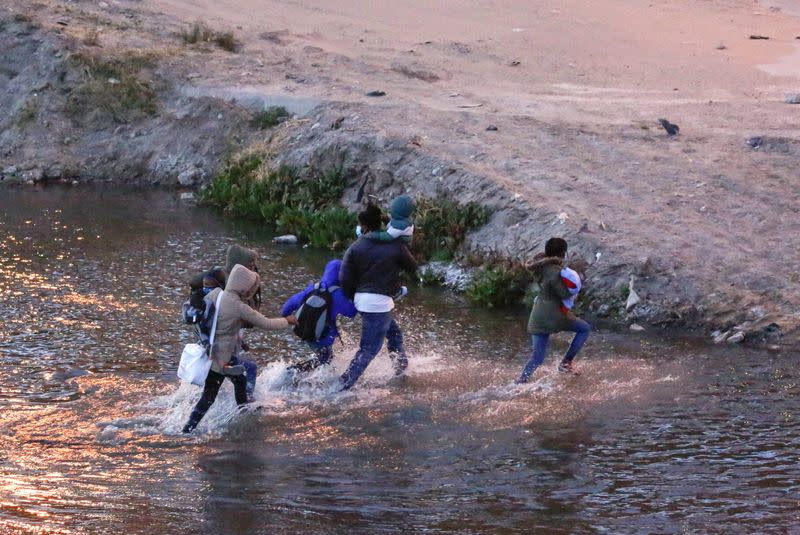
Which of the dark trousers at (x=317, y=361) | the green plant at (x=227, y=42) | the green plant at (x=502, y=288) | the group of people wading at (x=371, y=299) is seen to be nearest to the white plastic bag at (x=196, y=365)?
the group of people wading at (x=371, y=299)

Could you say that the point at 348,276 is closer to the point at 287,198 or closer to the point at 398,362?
the point at 398,362

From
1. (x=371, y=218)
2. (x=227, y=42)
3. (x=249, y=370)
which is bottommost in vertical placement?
(x=249, y=370)

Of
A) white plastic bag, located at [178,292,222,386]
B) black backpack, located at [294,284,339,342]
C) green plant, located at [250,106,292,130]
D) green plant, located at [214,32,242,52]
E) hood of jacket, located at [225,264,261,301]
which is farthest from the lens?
green plant, located at [214,32,242,52]

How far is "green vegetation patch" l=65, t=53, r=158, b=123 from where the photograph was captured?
805 inches

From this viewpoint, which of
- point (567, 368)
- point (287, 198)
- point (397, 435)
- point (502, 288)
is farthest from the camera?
point (287, 198)

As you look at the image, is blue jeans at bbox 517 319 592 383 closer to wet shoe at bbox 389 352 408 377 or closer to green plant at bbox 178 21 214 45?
wet shoe at bbox 389 352 408 377

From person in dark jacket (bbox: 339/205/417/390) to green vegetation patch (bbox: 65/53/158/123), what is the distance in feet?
37.5

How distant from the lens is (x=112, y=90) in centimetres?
2064

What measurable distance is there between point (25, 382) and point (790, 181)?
9.60m

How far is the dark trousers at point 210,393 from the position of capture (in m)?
8.91

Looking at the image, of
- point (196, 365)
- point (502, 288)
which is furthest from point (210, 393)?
point (502, 288)

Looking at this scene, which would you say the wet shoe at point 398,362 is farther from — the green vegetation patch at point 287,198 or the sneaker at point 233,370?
the green vegetation patch at point 287,198

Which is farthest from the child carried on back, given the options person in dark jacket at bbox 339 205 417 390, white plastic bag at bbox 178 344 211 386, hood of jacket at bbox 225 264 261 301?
white plastic bag at bbox 178 344 211 386

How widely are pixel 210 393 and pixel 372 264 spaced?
1.75 m
